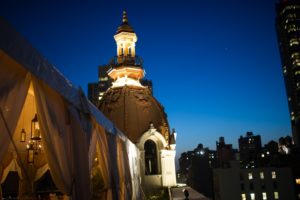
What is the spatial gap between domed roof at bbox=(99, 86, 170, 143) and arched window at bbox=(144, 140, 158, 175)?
999 millimetres

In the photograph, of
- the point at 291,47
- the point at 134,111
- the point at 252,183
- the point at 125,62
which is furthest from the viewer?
the point at 291,47

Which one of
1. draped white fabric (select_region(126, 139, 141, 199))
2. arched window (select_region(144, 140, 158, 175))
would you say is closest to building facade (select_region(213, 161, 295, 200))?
arched window (select_region(144, 140, 158, 175))

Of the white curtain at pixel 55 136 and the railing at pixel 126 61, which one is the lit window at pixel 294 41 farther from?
the white curtain at pixel 55 136

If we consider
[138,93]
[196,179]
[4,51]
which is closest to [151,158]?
[138,93]

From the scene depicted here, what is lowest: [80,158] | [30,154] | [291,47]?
[80,158]

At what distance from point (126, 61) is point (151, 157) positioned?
7414 millimetres

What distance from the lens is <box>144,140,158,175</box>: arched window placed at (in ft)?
71.5

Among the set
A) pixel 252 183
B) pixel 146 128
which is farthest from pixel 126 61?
pixel 252 183

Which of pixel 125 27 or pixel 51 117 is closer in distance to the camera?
pixel 51 117

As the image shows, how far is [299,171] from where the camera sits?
59.0m

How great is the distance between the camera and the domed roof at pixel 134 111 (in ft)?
71.3

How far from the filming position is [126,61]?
24.7 metres

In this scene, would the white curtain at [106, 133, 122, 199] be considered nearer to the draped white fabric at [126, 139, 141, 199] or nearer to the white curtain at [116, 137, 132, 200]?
the white curtain at [116, 137, 132, 200]

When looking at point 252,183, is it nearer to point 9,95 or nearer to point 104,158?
point 104,158
